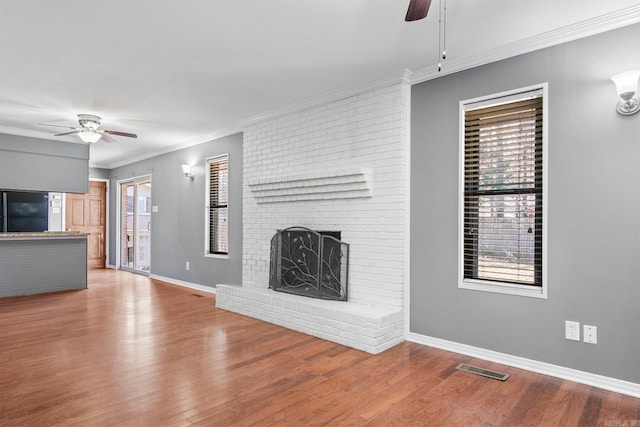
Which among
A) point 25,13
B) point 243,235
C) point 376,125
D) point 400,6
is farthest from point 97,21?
point 243,235

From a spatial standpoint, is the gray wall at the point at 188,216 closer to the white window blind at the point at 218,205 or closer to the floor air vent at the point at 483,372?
the white window blind at the point at 218,205

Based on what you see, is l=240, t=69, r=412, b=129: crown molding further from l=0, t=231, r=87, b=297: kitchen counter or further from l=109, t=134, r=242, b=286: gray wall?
l=0, t=231, r=87, b=297: kitchen counter

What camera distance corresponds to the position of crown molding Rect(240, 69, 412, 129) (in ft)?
12.1

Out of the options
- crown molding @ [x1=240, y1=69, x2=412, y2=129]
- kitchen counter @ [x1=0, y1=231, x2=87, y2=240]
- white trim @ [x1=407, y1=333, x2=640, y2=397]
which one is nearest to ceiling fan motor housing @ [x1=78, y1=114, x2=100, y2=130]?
crown molding @ [x1=240, y1=69, x2=412, y2=129]

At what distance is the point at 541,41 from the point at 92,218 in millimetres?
9443

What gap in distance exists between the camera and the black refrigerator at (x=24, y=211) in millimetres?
6176

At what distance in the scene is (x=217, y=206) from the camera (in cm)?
623

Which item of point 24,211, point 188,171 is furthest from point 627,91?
point 24,211

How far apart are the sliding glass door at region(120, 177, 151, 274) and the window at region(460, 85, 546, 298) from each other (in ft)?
21.8

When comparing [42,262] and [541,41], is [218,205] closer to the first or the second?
[42,262]

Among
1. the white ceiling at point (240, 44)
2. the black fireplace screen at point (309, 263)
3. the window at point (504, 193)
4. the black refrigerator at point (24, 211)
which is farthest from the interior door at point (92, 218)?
the window at point (504, 193)

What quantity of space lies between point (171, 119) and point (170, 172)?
2.12 meters

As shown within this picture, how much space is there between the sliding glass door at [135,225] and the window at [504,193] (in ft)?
21.8

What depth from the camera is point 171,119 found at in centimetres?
530
